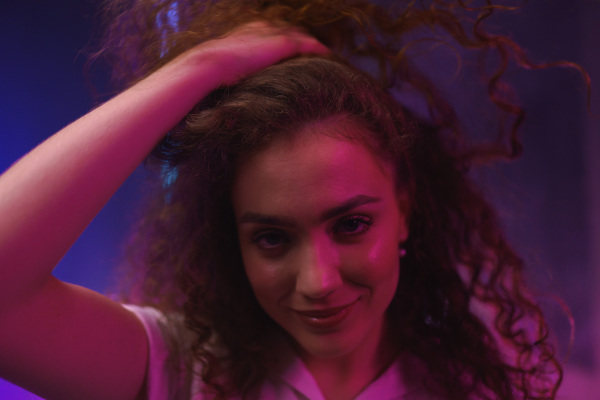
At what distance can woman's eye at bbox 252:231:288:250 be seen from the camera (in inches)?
36.7

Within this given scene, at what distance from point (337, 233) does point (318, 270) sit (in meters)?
0.08

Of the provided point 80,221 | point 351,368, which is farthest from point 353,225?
point 80,221

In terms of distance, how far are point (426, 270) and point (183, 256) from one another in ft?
1.67

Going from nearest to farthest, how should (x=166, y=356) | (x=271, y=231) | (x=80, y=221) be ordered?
(x=80, y=221) → (x=271, y=231) → (x=166, y=356)

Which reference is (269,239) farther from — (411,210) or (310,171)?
(411,210)

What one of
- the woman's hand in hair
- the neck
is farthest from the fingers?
the neck

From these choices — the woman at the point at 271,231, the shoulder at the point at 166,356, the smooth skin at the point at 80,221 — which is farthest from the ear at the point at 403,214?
the shoulder at the point at 166,356

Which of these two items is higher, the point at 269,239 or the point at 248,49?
the point at 248,49

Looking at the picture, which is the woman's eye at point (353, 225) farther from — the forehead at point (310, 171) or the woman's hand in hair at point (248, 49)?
the woman's hand in hair at point (248, 49)

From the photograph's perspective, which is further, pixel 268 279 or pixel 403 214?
pixel 403 214

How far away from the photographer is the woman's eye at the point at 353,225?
926 mm

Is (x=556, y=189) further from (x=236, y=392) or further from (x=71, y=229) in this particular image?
(x=71, y=229)

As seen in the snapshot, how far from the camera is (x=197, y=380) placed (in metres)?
1.06

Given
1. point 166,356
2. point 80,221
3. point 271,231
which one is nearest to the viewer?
point 80,221
